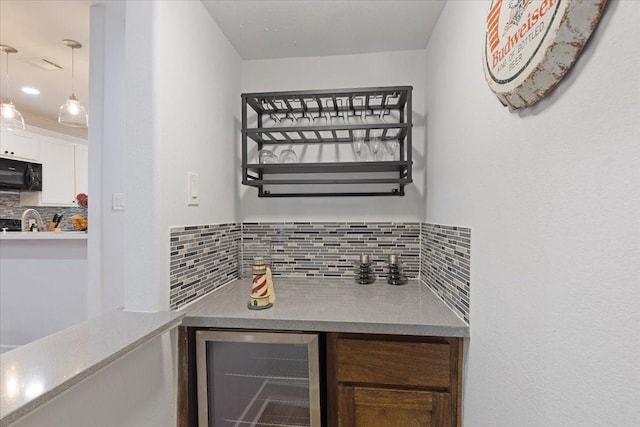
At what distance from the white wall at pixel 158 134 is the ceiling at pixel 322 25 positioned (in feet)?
0.73

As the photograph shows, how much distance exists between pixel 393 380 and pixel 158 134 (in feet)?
3.98

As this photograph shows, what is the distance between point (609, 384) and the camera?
1.59 ft

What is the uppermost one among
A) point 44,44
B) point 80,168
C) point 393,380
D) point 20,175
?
point 44,44

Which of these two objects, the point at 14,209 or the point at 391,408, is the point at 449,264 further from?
the point at 14,209

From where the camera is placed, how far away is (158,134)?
109 cm

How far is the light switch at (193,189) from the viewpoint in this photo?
4.19 feet

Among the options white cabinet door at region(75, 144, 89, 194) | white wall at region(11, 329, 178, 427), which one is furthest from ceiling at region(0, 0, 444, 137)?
white cabinet door at region(75, 144, 89, 194)

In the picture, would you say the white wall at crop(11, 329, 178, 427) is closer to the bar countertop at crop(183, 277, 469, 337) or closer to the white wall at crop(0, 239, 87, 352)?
the bar countertop at crop(183, 277, 469, 337)

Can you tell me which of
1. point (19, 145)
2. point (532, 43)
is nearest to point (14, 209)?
point (19, 145)

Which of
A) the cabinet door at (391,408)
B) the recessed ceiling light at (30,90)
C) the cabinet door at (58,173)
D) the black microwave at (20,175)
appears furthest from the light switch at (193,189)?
the cabinet door at (58,173)

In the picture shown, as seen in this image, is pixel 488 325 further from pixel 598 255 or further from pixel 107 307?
pixel 107 307

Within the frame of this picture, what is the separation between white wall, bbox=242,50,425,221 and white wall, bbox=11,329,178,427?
0.92 m

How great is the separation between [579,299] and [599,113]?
1.04 ft

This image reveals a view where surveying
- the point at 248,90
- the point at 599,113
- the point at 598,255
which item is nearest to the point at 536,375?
the point at 598,255
